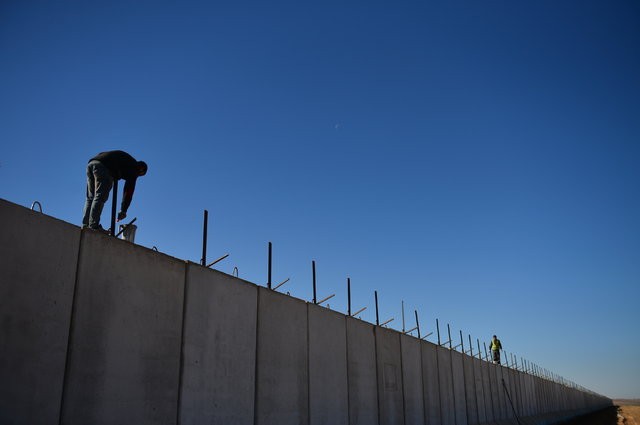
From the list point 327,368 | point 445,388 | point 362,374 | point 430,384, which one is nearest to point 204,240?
point 327,368

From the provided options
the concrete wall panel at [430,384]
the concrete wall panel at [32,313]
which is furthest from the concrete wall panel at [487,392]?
the concrete wall panel at [32,313]

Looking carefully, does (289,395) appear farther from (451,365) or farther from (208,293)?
(451,365)

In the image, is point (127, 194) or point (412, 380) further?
point (412, 380)

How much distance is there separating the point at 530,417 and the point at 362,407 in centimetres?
2371

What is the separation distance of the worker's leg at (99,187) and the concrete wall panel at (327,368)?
5121 millimetres

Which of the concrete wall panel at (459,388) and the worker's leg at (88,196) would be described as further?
the concrete wall panel at (459,388)

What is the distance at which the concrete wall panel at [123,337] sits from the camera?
6078 millimetres

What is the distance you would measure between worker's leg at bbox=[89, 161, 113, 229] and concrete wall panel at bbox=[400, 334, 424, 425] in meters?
10.7

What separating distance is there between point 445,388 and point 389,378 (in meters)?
5.47

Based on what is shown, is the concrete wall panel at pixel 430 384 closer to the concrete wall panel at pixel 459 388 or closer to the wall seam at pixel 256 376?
the concrete wall panel at pixel 459 388

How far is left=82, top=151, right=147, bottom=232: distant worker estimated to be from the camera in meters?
7.21

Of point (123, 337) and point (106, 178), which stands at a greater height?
point (106, 178)

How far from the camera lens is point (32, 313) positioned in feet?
18.6

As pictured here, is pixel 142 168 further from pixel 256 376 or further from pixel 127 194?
pixel 256 376
